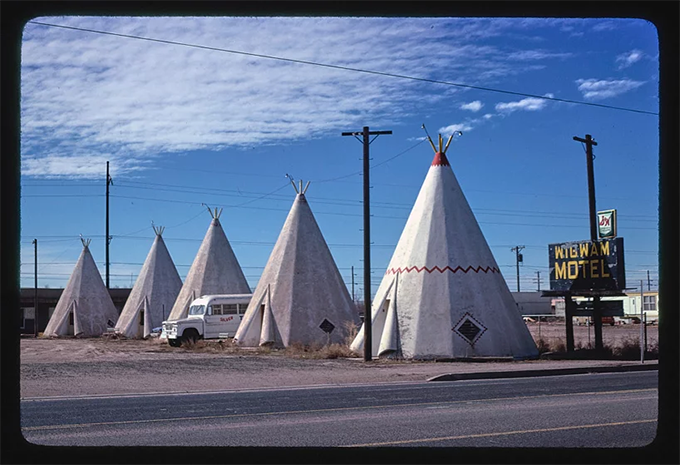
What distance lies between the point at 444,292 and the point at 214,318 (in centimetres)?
988

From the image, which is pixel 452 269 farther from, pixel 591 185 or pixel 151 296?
pixel 151 296

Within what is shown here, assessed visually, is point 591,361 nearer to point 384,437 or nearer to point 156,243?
point 384,437

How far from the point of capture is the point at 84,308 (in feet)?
134

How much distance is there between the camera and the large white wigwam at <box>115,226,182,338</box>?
124 ft

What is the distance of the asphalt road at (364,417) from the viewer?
742 cm

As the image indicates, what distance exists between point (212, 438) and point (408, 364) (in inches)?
483

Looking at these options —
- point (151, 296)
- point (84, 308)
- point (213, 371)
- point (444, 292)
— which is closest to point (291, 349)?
point (444, 292)

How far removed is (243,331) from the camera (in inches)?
1027

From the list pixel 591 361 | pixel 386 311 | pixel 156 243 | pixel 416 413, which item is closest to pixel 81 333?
pixel 156 243

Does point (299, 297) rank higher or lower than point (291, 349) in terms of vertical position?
higher

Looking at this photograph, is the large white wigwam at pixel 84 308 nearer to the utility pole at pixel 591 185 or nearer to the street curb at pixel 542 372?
the utility pole at pixel 591 185

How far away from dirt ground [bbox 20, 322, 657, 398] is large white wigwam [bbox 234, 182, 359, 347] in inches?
80.7

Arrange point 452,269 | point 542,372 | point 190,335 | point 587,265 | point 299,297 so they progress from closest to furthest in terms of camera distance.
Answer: point 542,372, point 452,269, point 587,265, point 299,297, point 190,335

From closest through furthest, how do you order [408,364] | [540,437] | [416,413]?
[540,437], [416,413], [408,364]
